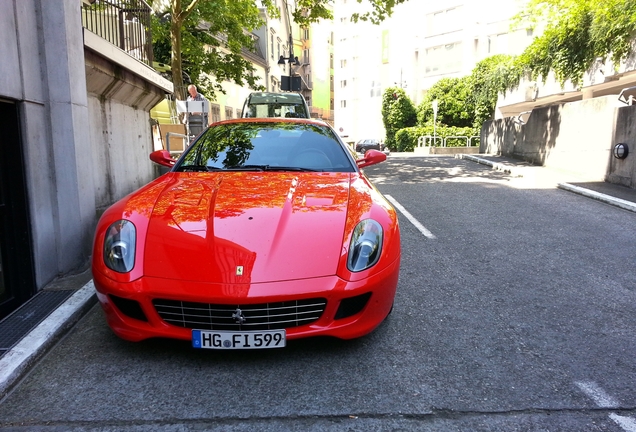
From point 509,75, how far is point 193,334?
26.1 meters

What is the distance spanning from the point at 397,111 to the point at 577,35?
86.8 ft

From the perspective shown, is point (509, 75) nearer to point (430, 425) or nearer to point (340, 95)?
point (430, 425)

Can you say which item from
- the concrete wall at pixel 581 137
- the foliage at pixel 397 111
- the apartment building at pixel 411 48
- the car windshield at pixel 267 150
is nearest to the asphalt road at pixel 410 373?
the car windshield at pixel 267 150

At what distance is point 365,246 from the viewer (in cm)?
304

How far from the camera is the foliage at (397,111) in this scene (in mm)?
44062

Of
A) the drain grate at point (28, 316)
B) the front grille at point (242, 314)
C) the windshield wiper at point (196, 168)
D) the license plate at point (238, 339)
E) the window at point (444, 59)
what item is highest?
the window at point (444, 59)

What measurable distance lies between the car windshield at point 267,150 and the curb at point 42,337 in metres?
1.32

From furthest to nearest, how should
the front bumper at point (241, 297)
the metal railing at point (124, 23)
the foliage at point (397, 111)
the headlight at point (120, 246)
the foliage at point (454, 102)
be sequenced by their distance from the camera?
the foliage at point (397, 111)
the foliage at point (454, 102)
the metal railing at point (124, 23)
the headlight at point (120, 246)
the front bumper at point (241, 297)

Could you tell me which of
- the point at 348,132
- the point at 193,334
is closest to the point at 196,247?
the point at 193,334

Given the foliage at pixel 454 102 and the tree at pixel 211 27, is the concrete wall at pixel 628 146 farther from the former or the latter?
the foliage at pixel 454 102

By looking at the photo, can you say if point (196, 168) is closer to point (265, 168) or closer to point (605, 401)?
point (265, 168)

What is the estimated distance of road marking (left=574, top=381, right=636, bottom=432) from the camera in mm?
Answer: 2297

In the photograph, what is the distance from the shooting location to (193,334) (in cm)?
279

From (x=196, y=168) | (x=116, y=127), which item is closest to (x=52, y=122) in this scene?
(x=196, y=168)
